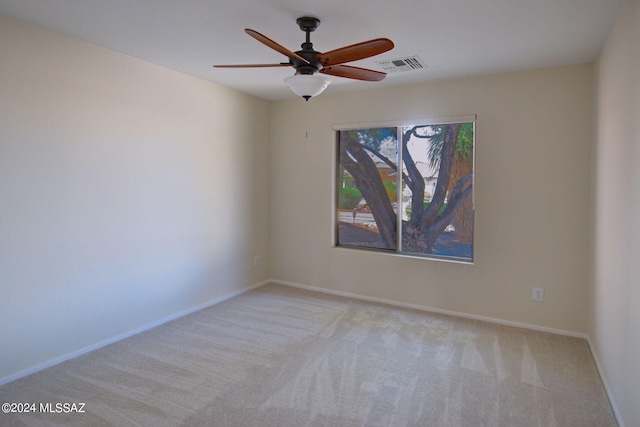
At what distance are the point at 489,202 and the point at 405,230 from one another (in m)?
0.94

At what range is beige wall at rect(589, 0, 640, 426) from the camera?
188 cm

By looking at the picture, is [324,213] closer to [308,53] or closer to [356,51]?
[308,53]

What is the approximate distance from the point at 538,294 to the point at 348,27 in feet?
9.34

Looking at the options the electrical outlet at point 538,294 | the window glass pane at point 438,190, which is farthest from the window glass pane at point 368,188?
the electrical outlet at point 538,294

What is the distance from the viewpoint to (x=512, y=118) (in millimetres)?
3475

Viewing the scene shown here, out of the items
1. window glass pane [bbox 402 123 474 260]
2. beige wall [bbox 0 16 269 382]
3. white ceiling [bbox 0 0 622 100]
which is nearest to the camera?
white ceiling [bbox 0 0 622 100]

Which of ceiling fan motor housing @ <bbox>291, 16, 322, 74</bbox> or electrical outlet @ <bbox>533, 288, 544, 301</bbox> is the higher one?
ceiling fan motor housing @ <bbox>291, 16, 322, 74</bbox>

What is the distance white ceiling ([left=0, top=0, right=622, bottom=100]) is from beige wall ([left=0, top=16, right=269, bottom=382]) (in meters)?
0.30

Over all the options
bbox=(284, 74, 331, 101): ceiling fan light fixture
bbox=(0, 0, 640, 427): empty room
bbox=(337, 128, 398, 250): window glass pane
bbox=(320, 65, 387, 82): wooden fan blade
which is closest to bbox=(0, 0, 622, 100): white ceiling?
bbox=(0, 0, 640, 427): empty room

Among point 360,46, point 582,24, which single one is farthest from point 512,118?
point 360,46

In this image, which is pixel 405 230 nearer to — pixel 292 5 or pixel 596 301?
pixel 596 301

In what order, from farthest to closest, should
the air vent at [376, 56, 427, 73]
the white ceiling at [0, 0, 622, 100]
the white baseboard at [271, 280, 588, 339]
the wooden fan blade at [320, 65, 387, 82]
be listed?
the white baseboard at [271, 280, 588, 339] < the air vent at [376, 56, 427, 73] < the wooden fan blade at [320, 65, 387, 82] < the white ceiling at [0, 0, 622, 100]

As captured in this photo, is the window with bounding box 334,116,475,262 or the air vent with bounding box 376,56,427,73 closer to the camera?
the air vent with bounding box 376,56,427,73

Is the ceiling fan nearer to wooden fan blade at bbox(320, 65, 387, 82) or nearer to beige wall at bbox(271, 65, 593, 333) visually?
wooden fan blade at bbox(320, 65, 387, 82)
